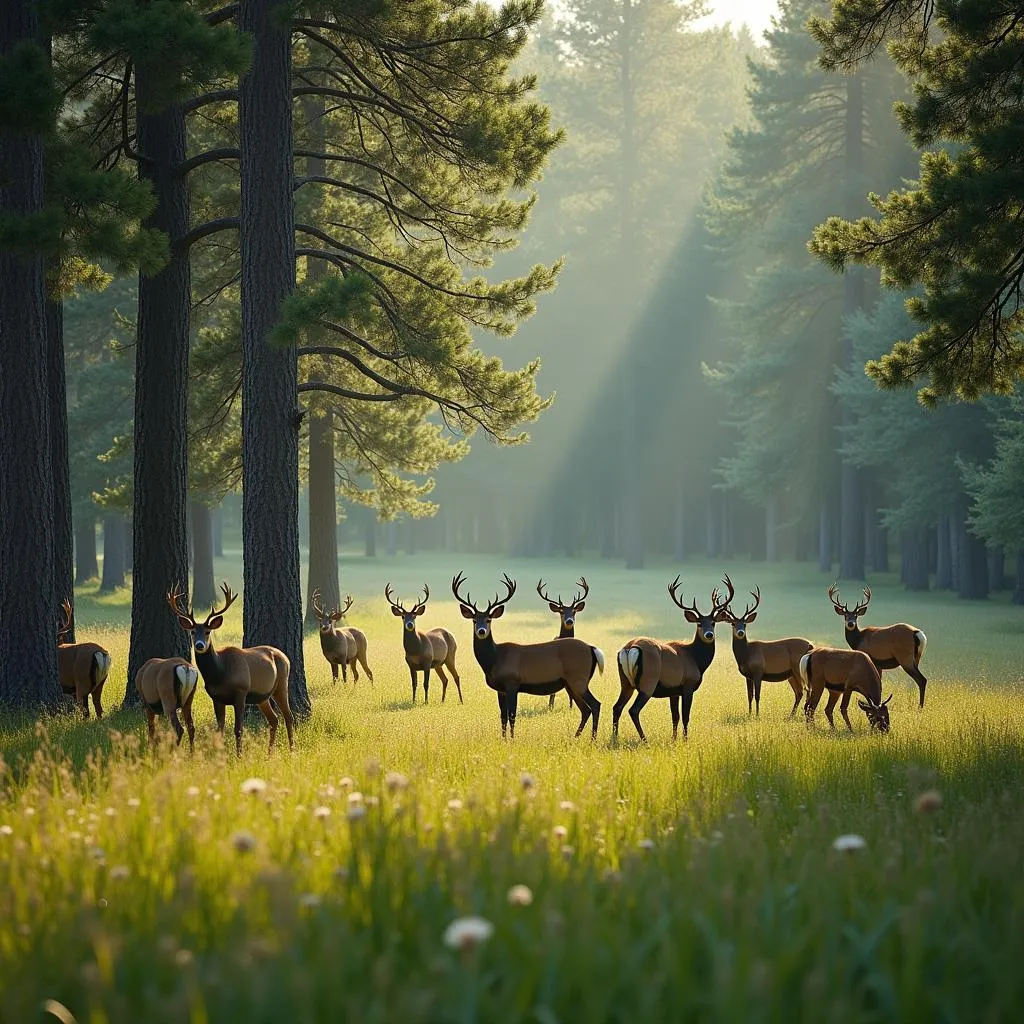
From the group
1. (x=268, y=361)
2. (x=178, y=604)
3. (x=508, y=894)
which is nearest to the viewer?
(x=508, y=894)

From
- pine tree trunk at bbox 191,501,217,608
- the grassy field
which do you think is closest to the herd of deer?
the grassy field

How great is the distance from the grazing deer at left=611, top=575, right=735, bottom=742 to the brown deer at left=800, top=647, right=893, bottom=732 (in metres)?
1.36

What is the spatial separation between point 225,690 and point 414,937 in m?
6.15

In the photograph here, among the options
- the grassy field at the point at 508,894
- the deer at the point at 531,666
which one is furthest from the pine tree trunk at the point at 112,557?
the grassy field at the point at 508,894

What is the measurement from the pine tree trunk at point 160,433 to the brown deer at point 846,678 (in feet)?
24.1

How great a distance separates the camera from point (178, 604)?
36.9 feet

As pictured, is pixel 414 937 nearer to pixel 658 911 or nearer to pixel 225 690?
pixel 658 911

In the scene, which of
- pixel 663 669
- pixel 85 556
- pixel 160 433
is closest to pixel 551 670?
pixel 663 669

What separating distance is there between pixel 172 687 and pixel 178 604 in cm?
185

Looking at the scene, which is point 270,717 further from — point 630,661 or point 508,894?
point 508,894

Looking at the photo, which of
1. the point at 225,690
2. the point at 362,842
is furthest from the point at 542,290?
the point at 362,842

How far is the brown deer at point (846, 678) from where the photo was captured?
1138 centimetres

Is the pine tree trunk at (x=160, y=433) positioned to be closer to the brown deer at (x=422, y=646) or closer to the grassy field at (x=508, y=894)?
the brown deer at (x=422, y=646)

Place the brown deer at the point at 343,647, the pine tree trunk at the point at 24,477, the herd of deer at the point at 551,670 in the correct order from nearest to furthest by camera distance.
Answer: the herd of deer at the point at 551,670, the pine tree trunk at the point at 24,477, the brown deer at the point at 343,647
